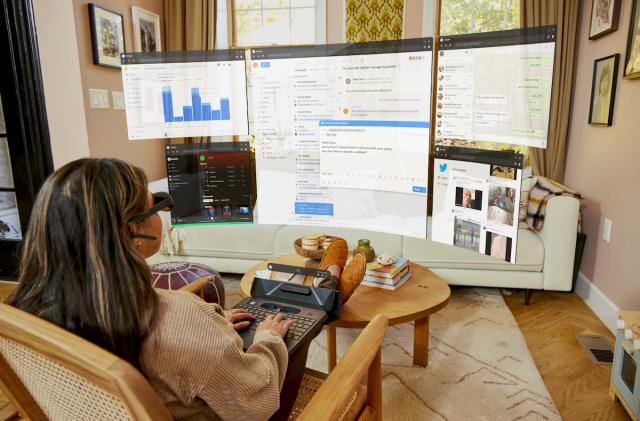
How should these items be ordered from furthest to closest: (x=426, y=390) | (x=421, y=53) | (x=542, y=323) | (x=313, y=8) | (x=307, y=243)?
(x=313, y=8) < (x=542, y=323) < (x=307, y=243) < (x=426, y=390) < (x=421, y=53)

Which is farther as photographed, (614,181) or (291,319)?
(614,181)

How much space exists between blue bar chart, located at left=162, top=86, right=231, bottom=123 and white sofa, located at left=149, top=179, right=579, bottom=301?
48.4 inches

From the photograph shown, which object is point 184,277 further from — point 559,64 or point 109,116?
point 559,64

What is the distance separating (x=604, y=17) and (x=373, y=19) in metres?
1.67

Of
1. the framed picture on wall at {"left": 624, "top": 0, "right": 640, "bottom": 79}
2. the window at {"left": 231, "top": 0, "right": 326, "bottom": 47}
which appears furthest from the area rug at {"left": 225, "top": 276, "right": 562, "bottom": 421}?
the window at {"left": 231, "top": 0, "right": 326, "bottom": 47}

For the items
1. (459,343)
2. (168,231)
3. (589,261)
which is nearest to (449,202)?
(459,343)

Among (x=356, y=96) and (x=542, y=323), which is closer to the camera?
(x=356, y=96)

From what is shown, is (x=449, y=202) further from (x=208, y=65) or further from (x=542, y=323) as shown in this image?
(x=542, y=323)

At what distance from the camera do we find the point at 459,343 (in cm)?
219

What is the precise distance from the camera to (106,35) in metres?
3.16

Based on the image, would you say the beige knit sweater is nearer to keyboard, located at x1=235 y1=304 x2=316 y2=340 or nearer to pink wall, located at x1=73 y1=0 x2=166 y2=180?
keyboard, located at x1=235 y1=304 x2=316 y2=340

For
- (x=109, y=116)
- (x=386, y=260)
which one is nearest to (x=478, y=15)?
(x=386, y=260)

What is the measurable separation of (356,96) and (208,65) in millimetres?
547

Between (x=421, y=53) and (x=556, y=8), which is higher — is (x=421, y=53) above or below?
below
